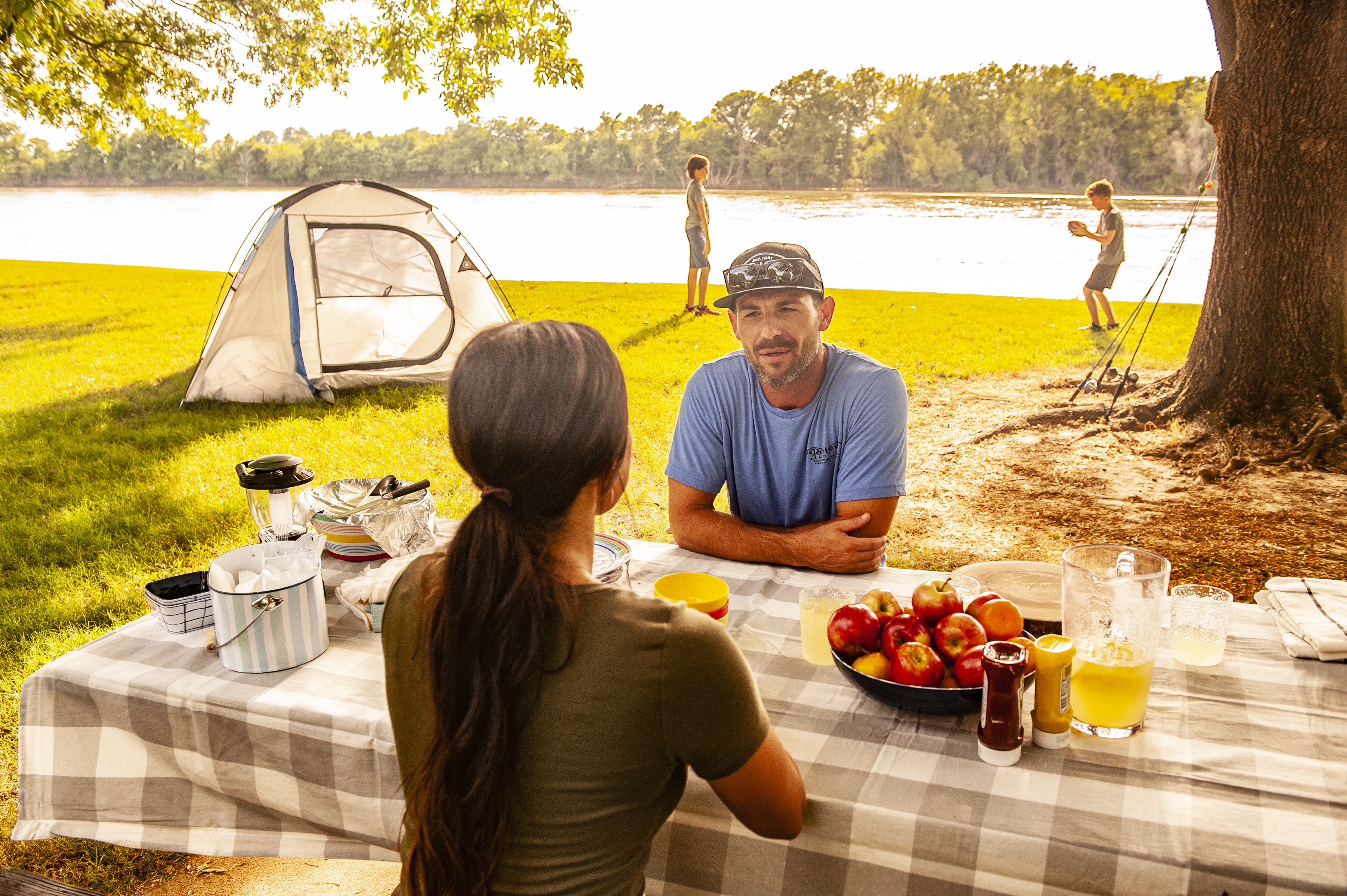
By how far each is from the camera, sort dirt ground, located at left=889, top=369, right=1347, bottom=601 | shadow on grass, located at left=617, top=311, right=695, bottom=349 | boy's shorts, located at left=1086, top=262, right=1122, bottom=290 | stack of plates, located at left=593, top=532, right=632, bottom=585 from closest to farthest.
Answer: stack of plates, located at left=593, top=532, right=632, bottom=585 < dirt ground, located at left=889, top=369, right=1347, bottom=601 < shadow on grass, located at left=617, top=311, right=695, bottom=349 < boy's shorts, located at left=1086, top=262, right=1122, bottom=290

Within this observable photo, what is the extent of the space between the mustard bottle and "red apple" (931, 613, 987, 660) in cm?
11

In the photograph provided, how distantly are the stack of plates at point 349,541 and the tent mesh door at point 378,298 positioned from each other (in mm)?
5970

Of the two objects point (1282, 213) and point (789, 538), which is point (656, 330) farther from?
point (789, 538)

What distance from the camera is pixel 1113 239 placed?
33.2ft

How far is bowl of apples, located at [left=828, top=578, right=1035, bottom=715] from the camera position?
134cm

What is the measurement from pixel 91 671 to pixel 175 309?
1328cm

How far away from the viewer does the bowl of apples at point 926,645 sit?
1336 mm

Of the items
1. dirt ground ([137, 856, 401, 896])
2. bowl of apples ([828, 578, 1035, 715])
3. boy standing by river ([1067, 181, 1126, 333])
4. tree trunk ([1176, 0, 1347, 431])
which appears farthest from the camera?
boy standing by river ([1067, 181, 1126, 333])

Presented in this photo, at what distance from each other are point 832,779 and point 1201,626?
0.85 m

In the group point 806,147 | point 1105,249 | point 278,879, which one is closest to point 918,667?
point 278,879

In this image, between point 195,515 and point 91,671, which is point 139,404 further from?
point 91,671

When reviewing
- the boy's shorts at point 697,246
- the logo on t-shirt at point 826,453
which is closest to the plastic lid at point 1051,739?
the logo on t-shirt at point 826,453

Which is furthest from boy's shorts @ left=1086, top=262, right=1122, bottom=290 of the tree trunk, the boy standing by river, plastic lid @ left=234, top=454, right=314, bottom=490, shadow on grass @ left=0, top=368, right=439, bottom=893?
plastic lid @ left=234, top=454, right=314, bottom=490

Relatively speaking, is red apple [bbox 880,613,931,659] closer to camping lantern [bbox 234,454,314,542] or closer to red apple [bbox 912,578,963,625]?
red apple [bbox 912,578,963,625]
